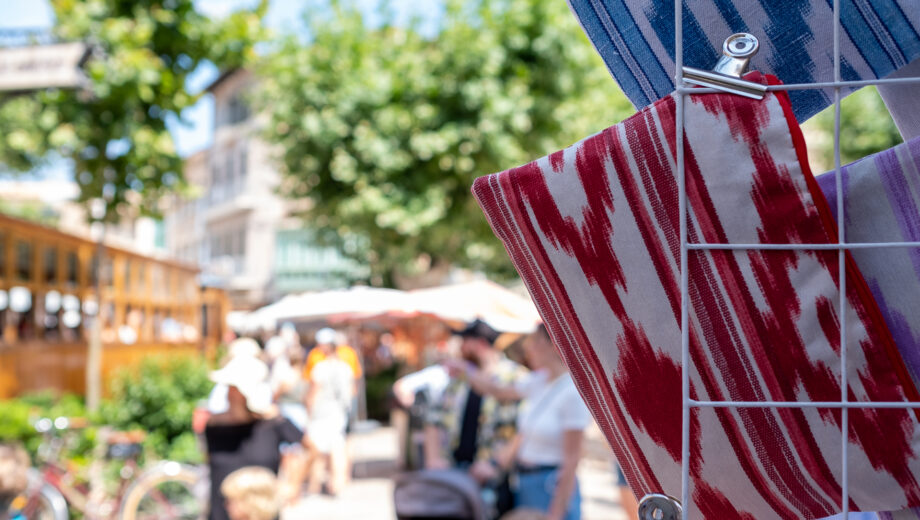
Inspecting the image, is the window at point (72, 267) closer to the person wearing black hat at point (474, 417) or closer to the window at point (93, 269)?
the window at point (93, 269)

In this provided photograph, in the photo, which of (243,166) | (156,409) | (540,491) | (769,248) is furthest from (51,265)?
(243,166)

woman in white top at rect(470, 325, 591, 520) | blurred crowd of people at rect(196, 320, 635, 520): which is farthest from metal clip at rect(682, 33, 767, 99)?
woman in white top at rect(470, 325, 591, 520)

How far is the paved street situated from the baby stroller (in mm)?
→ 4132

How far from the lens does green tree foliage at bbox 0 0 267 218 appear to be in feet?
35.1

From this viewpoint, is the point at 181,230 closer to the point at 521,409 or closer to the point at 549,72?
the point at 549,72

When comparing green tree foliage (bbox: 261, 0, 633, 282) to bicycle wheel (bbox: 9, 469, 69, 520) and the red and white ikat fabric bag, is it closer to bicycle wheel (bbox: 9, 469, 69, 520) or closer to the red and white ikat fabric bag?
bicycle wheel (bbox: 9, 469, 69, 520)

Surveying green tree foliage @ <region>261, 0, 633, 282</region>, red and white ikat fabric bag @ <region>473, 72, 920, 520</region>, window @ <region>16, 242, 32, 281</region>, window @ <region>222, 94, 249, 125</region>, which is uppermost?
window @ <region>222, 94, 249, 125</region>

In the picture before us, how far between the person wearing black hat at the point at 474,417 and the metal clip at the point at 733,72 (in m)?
5.02

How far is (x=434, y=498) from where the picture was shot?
15.4 ft

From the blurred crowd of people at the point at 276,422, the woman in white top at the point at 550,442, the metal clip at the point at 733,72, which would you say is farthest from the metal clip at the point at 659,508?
the blurred crowd of people at the point at 276,422

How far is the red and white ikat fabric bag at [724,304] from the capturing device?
92cm

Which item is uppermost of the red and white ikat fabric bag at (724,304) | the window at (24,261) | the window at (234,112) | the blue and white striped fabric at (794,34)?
the window at (234,112)

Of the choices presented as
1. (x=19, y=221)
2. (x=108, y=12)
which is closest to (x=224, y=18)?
(x=108, y=12)

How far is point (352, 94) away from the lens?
1845 cm
